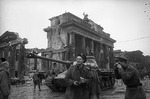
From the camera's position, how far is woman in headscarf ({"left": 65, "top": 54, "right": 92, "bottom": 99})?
146 inches

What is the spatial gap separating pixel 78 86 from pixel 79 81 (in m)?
0.13

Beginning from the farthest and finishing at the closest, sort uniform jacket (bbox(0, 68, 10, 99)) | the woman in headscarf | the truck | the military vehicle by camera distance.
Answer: the truck < the military vehicle < uniform jacket (bbox(0, 68, 10, 99)) < the woman in headscarf

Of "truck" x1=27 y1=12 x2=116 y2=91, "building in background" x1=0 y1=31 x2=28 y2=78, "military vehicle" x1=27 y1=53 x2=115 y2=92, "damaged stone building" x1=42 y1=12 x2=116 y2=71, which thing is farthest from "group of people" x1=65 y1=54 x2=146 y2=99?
"damaged stone building" x1=42 y1=12 x2=116 y2=71

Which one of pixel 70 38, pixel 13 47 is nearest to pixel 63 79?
pixel 13 47

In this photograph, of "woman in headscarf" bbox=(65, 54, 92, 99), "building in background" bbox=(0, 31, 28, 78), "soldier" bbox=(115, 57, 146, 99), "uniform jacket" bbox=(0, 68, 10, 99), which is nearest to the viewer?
"woman in headscarf" bbox=(65, 54, 92, 99)

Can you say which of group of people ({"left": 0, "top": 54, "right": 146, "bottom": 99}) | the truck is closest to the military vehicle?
group of people ({"left": 0, "top": 54, "right": 146, "bottom": 99})

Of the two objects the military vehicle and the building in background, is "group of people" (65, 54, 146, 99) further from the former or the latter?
the building in background

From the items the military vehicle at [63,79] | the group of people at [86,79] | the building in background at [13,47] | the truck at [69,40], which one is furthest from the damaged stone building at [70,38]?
the group of people at [86,79]

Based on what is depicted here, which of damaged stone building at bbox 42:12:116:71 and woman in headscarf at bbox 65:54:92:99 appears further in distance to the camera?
damaged stone building at bbox 42:12:116:71

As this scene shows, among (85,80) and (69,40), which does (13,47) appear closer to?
(69,40)

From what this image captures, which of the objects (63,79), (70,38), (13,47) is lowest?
(63,79)

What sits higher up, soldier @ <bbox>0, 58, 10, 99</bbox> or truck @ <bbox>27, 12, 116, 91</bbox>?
truck @ <bbox>27, 12, 116, 91</bbox>

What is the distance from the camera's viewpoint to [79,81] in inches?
147

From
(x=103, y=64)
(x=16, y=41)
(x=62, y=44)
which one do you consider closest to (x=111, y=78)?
(x=16, y=41)
